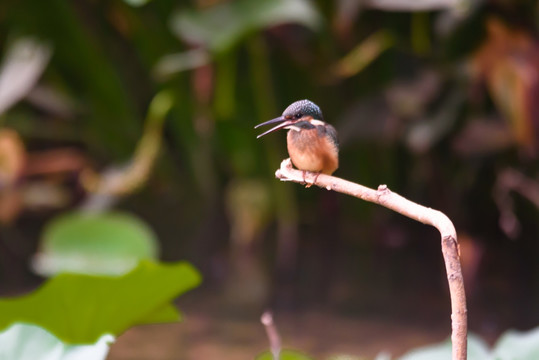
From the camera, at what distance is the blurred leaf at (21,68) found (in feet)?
4.49

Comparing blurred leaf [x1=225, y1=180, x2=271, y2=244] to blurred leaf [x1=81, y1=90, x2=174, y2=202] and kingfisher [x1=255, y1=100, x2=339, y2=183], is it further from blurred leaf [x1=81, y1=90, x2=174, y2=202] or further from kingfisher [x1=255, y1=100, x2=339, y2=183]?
kingfisher [x1=255, y1=100, x2=339, y2=183]

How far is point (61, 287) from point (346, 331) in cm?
86

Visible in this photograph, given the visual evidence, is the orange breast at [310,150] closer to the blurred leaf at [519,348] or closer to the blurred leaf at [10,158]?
the blurred leaf at [519,348]

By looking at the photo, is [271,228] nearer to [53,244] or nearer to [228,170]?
[228,170]

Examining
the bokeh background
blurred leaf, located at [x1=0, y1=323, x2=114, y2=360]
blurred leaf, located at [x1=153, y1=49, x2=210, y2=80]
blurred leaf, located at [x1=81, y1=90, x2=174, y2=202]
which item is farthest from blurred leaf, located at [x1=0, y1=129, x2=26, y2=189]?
blurred leaf, located at [x1=0, y1=323, x2=114, y2=360]

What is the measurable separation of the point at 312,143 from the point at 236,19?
0.87 meters

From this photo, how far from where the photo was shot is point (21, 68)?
4.65 feet

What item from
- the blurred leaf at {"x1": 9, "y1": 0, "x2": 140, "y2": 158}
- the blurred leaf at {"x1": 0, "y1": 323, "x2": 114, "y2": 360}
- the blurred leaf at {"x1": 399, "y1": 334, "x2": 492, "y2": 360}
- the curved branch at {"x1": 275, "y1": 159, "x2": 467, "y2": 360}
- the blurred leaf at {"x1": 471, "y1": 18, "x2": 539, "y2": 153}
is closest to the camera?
the curved branch at {"x1": 275, "y1": 159, "x2": 467, "y2": 360}

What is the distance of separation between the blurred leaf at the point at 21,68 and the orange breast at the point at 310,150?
118 cm

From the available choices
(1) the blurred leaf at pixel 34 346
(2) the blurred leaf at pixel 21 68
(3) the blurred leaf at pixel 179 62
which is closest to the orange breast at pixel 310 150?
(1) the blurred leaf at pixel 34 346

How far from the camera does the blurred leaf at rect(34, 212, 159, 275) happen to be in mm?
1267

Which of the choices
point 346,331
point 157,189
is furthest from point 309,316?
point 157,189

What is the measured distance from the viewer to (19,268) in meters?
1.49

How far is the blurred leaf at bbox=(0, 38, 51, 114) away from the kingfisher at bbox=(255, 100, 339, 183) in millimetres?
1174
